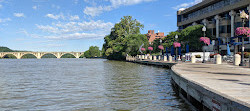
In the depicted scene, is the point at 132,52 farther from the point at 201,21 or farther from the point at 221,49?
the point at 221,49

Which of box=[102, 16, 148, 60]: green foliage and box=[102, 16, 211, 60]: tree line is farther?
box=[102, 16, 148, 60]: green foliage

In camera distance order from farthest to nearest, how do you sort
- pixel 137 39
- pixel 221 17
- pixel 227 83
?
pixel 137 39
pixel 221 17
pixel 227 83

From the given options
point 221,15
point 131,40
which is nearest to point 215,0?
point 221,15

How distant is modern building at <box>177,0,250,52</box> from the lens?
163ft

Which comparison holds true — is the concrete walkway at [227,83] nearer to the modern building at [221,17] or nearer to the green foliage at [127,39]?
Result: the modern building at [221,17]

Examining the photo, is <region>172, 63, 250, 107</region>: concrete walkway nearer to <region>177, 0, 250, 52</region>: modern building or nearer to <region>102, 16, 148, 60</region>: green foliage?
<region>177, 0, 250, 52</region>: modern building

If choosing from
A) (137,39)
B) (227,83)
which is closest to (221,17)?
(137,39)

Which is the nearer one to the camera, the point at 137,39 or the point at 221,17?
the point at 221,17

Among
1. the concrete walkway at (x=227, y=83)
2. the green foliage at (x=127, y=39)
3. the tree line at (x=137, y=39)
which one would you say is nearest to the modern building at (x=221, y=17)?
the tree line at (x=137, y=39)

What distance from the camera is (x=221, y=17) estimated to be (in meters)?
57.4

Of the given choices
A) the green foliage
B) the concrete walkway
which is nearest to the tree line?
the green foliage

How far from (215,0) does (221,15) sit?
393cm

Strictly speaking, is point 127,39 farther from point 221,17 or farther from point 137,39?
point 221,17

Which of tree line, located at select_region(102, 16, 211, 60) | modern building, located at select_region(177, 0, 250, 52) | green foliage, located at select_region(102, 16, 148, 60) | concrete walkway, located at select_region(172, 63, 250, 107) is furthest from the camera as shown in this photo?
green foliage, located at select_region(102, 16, 148, 60)
